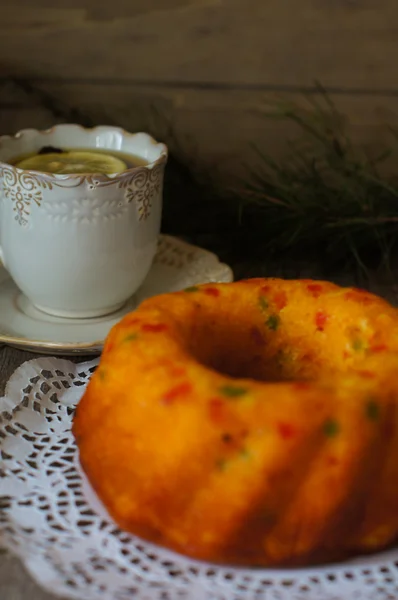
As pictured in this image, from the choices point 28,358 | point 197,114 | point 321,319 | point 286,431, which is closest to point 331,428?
point 286,431

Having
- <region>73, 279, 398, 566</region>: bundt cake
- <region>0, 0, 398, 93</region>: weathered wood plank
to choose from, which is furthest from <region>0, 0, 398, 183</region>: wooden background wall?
<region>73, 279, 398, 566</region>: bundt cake

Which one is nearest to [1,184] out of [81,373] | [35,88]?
[81,373]

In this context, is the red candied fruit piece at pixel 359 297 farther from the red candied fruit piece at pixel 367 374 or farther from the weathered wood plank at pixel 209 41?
the weathered wood plank at pixel 209 41

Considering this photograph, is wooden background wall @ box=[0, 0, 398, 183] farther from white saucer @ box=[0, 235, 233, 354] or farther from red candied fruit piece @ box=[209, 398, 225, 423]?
red candied fruit piece @ box=[209, 398, 225, 423]

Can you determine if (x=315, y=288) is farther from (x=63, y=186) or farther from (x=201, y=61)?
(x=201, y=61)

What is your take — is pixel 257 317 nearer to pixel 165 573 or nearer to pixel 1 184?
pixel 165 573

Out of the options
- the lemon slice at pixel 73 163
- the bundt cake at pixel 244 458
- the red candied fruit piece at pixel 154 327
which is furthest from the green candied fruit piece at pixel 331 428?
the lemon slice at pixel 73 163
